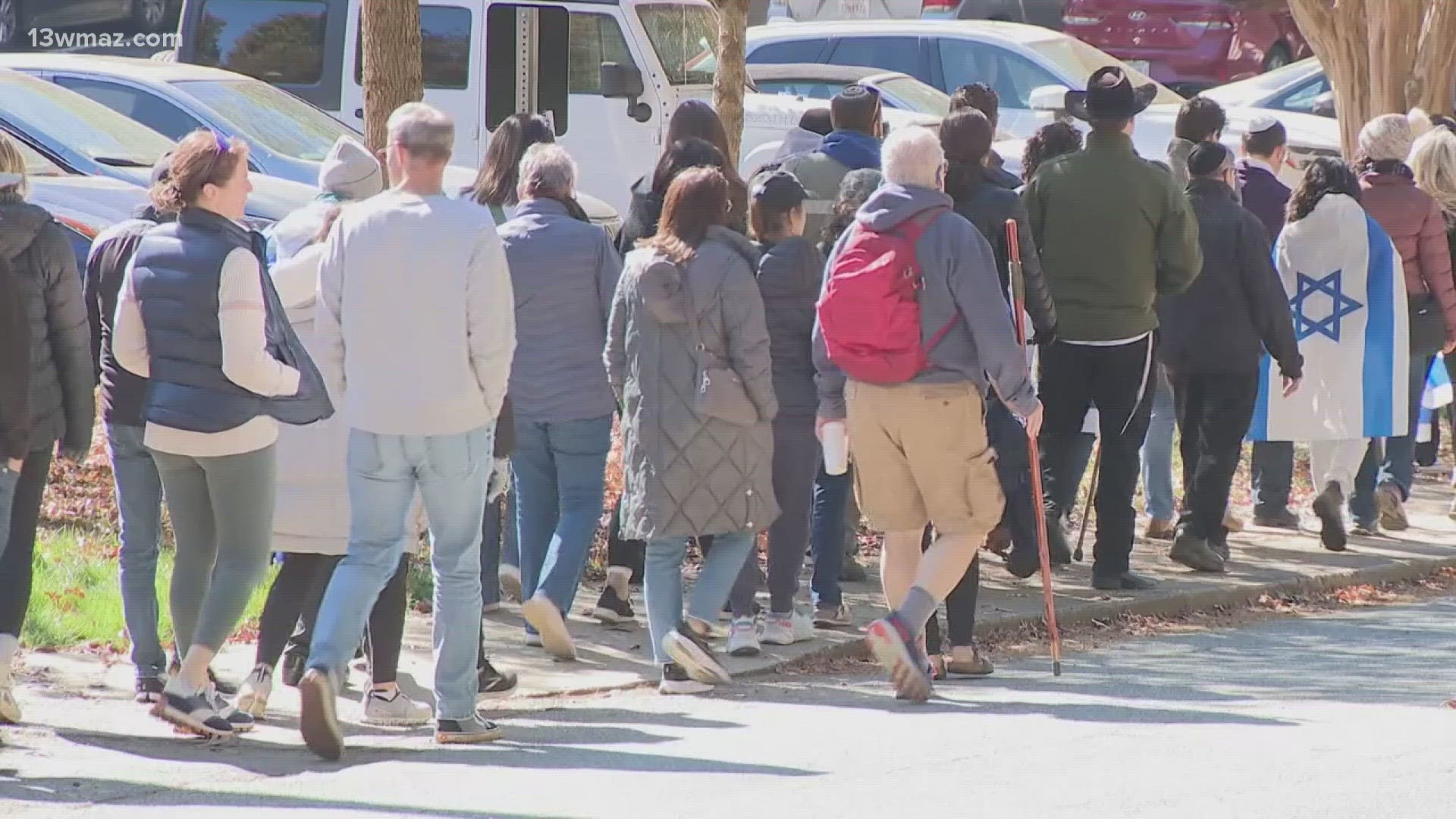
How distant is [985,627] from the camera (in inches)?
357

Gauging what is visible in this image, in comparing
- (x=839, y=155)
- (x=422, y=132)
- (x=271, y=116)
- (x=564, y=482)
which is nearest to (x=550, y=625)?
(x=564, y=482)

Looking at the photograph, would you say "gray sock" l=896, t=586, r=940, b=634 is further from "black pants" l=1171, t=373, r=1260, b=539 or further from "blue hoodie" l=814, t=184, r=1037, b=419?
"black pants" l=1171, t=373, r=1260, b=539

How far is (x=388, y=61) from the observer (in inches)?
412

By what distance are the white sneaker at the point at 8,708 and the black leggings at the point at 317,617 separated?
732mm

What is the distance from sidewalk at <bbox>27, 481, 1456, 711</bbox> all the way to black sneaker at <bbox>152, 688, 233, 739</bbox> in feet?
1.74

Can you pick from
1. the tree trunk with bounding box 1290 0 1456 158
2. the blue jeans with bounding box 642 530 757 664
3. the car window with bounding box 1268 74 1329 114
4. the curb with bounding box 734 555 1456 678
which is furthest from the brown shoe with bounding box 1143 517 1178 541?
the car window with bounding box 1268 74 1329 114

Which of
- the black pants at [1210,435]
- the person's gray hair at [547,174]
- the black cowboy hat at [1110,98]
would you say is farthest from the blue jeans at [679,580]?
the black pants at [1210,435]

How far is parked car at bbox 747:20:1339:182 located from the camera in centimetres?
1877

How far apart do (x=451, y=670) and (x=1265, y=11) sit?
2144cm

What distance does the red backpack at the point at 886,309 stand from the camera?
743 cm

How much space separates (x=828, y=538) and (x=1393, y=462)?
3874mm

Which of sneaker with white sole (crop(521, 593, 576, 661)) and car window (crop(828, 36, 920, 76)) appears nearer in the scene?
sneaker with white sole (crop(521, 593, 576, 661))

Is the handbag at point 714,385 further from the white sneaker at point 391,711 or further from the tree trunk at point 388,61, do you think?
the tree trunk at point 388,61

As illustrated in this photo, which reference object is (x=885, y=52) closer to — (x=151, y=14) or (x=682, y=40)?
(x=682, y=40)
